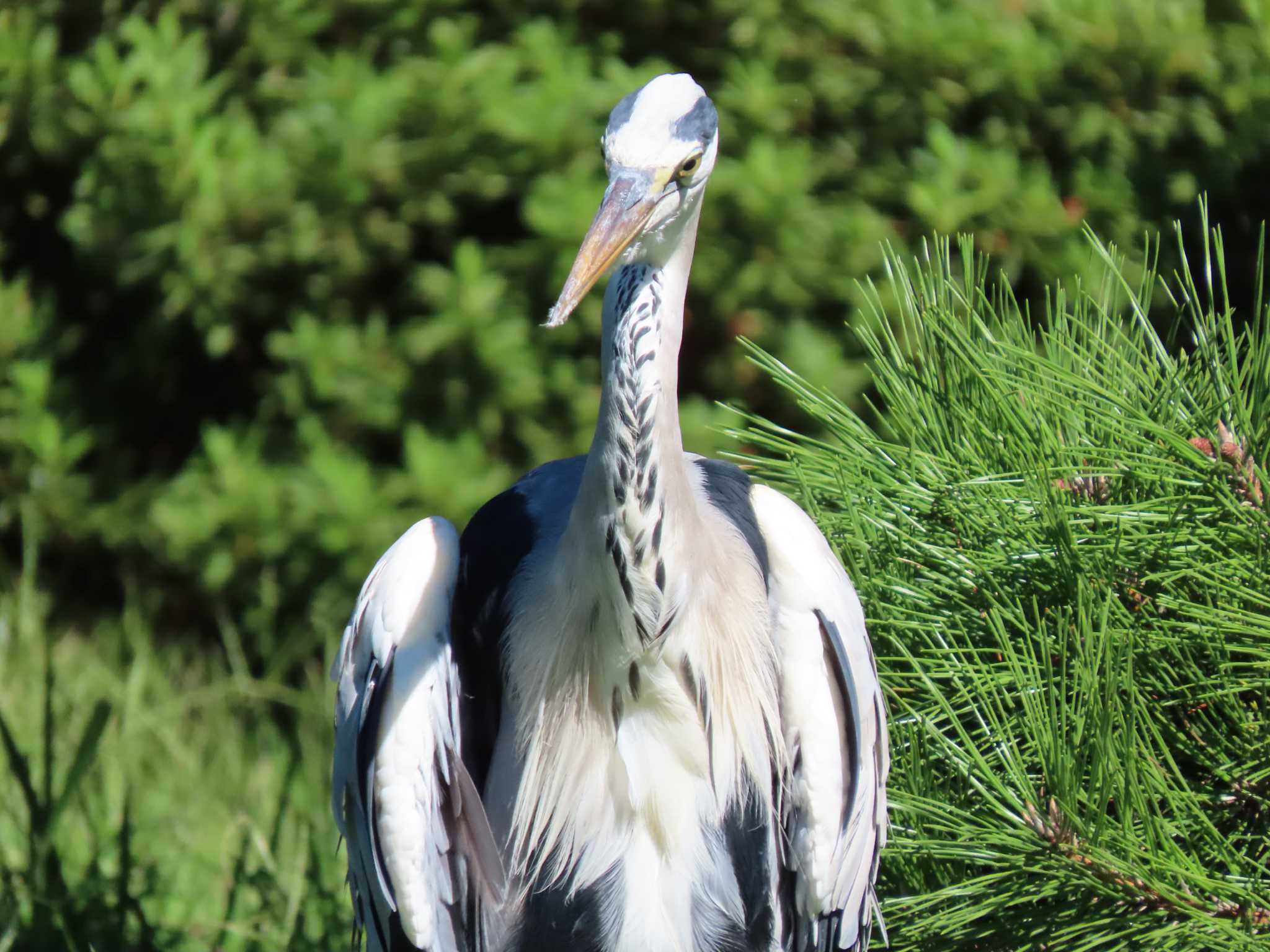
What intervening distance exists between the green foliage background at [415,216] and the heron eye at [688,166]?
1503 millimetres

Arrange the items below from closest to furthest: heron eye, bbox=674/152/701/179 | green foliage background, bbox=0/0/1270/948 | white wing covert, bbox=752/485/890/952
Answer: heron eye, bbox=674/152/701/179, white wing covert, bbox=752/485/890/952, green foliage background, bbox=0/0/1270/948

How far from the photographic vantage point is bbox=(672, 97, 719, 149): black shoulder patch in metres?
1.51

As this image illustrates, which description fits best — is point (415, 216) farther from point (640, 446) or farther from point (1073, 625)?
point (1073, 625)

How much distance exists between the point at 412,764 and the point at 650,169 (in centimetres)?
75

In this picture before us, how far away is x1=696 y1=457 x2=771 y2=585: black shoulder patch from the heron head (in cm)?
45

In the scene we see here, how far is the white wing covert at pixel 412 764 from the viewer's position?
162 cm

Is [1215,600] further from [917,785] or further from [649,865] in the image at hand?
[649,865]

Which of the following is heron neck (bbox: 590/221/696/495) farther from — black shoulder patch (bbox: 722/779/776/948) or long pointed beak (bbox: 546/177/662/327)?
black shoulder patch (bbox: 722/779/776/948)

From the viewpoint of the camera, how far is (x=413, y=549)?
5.62ft

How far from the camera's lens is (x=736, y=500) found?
1911mm

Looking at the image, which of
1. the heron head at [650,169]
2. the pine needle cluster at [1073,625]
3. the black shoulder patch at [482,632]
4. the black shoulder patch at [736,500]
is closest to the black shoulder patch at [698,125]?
the heron head at [650,169]

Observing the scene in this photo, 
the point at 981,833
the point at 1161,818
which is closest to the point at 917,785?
the point at 981,833

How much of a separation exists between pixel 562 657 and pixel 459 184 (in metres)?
1.86

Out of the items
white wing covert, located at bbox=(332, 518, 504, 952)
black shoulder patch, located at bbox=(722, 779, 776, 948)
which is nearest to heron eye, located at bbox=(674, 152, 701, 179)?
white wing covert, located at bbox=(332, 518, 504, 952)
